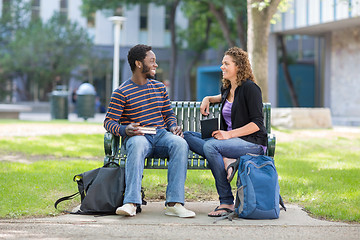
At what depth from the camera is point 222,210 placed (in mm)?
5047

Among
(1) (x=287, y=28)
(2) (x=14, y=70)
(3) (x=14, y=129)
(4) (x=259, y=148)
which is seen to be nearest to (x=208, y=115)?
(4) (x=259, y=148)

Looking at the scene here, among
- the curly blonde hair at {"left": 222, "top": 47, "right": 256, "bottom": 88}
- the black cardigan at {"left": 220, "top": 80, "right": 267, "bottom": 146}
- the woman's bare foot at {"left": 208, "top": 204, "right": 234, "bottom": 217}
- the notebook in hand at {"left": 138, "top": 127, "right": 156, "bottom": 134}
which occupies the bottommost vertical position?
the woman's bare foot at {"left": 208, "top": 204, "right": 234, "bottom": 217}

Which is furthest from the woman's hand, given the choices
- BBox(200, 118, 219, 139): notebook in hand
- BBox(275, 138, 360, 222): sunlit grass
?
BBox(275, 138, 360, 222): sunlit grass

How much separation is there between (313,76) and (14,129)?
18.7m

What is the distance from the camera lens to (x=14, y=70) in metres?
34.3

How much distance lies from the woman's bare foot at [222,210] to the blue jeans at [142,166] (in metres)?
0.30

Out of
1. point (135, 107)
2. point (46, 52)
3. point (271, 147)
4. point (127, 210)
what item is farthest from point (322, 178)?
point (46, 52)

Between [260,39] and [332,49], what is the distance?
14250 mm

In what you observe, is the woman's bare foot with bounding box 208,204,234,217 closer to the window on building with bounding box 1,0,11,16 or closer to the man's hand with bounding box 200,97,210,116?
the man's hand with bounding box 200,97,210,116

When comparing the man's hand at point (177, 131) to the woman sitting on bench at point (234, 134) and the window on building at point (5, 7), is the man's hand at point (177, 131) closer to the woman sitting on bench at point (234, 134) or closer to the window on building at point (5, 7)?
the woman sitting on bench at point (234, 134)

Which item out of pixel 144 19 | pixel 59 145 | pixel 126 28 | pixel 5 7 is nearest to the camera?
pixel 59 145

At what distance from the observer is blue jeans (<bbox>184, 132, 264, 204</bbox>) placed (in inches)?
202

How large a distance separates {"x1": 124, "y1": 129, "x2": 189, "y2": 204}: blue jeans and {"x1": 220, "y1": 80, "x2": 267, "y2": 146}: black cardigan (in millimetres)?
542

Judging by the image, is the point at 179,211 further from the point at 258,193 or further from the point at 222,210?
the point at 258,193
